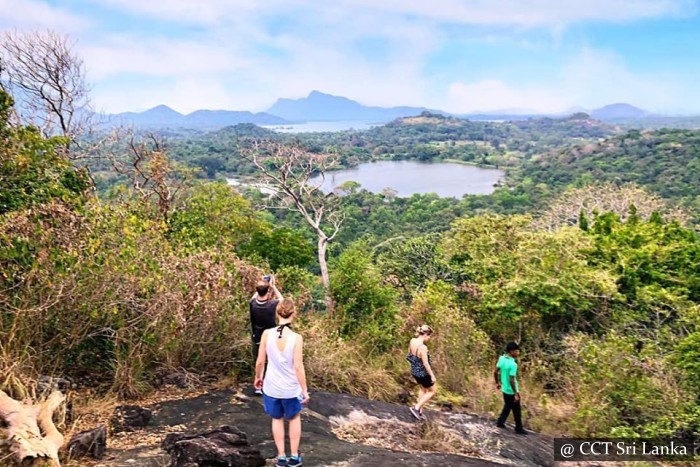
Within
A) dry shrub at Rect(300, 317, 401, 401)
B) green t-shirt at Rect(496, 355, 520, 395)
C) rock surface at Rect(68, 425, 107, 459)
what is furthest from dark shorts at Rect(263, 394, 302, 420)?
green t-shirt at Rect(496, 355, 520, 395)

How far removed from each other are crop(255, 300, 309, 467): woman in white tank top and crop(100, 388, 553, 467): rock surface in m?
0.50

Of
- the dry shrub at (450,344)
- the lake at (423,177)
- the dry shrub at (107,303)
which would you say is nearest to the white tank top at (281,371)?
the dry shrub at (107,303)

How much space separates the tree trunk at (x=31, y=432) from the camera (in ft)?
11.8

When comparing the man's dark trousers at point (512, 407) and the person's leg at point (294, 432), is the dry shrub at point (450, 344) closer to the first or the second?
the man's dark trousers at point (512, 407)

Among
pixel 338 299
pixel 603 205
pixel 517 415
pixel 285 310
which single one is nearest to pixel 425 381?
pixel 517 415

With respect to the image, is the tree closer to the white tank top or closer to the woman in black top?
the white tank top

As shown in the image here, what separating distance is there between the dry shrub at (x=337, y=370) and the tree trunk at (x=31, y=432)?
11.3 feet

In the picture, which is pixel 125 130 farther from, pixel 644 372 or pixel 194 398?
pixel 644 372

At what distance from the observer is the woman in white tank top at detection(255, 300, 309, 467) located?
13.4ft

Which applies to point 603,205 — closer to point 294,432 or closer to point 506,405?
point 506,405

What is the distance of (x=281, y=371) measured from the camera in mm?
4117

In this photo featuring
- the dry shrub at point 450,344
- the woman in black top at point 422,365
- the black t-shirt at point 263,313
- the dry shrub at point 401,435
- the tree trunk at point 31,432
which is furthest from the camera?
the dry shrub at point 450,344

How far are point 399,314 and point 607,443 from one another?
544cm

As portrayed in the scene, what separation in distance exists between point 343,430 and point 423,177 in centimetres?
10973
